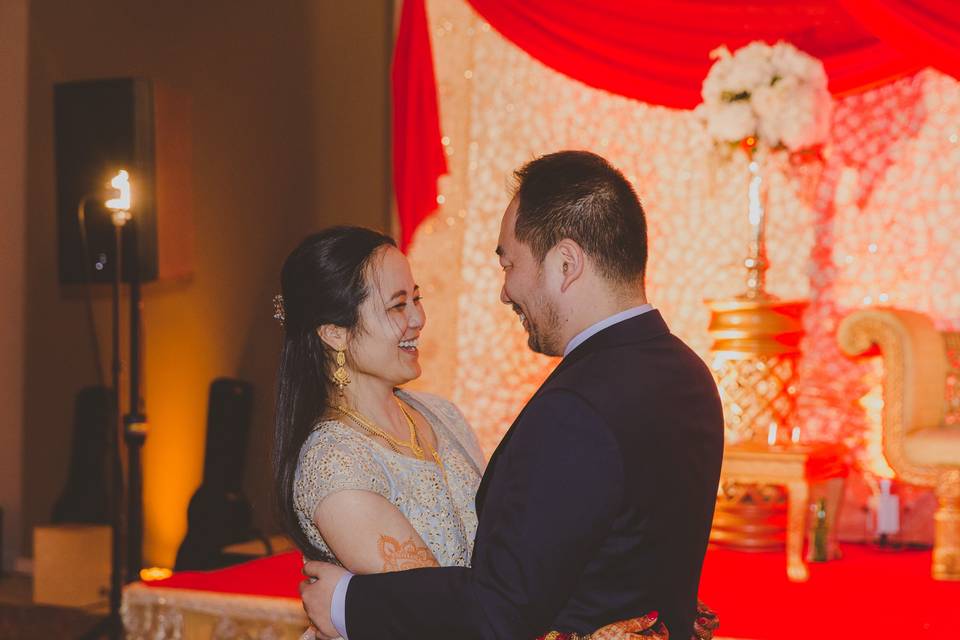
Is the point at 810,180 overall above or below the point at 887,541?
above

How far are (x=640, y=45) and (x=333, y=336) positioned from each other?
10.1ft

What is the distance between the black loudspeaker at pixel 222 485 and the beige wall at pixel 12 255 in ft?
5.54

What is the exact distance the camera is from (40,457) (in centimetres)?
605

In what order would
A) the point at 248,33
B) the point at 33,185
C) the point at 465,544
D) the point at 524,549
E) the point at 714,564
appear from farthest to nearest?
1. the point at 33,185
2. the point at 248,33
3. the point at 714,564
4. the point at 465,544
5. the point at 524,549

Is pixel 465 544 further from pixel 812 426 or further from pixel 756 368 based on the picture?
pixel 812 426

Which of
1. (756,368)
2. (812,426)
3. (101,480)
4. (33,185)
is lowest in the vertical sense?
(101,480)

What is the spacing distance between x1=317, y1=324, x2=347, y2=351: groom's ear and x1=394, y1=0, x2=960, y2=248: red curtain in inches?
115

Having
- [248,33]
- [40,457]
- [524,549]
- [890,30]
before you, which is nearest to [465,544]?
[524,549]

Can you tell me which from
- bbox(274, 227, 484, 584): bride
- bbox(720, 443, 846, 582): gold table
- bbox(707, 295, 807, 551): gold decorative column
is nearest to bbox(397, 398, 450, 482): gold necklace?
bbox(274, 227, 484, 584): bride

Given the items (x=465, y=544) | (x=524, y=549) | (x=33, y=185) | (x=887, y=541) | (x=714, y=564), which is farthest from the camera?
(x=33, y=185)

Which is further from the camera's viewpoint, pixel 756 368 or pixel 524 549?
pixel 756 368

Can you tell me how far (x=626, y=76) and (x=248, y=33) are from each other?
1842 mm

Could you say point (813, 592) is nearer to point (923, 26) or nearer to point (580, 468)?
point (923, 26)

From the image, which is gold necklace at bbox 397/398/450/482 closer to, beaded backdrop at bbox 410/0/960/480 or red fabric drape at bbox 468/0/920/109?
beaded backdrop at bbox 410/0/960/480
